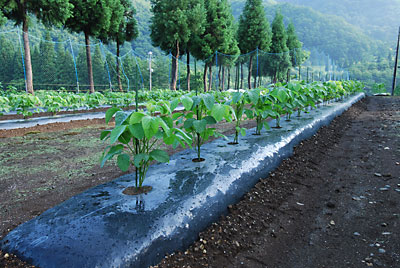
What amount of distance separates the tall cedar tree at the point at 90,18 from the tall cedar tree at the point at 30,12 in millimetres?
1971

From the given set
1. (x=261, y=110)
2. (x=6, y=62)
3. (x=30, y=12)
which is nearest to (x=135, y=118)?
(x=261, y=110)

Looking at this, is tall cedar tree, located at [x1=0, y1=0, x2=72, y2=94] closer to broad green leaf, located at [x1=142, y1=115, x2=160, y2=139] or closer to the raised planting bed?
the raised planting bed

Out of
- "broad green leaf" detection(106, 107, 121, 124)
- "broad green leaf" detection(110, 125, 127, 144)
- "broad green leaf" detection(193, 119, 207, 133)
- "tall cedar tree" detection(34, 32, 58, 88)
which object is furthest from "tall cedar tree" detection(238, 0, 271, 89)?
"tall cedar tree" detection(34, 32, 58, 88)

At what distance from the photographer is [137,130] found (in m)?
1.36

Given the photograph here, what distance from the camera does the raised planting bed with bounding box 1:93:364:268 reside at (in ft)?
3.74

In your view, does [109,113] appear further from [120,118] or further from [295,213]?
[295,213]

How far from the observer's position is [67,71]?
126 ft

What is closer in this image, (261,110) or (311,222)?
(311,222)

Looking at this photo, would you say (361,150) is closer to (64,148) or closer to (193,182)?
(193,182)

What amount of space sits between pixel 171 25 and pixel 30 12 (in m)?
8.49

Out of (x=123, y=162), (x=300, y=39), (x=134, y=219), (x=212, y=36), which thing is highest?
(x=300, y=39)

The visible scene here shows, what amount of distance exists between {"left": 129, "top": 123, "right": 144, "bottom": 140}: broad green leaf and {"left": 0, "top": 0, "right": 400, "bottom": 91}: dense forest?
229 mm

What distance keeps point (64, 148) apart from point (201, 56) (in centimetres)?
1880

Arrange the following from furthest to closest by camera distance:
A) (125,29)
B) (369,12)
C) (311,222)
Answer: (369,12) < (125,29) < (311,222)
